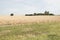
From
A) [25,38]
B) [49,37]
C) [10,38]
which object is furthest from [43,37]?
[10,38]

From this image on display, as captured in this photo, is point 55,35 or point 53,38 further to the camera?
Answer: point 55,35

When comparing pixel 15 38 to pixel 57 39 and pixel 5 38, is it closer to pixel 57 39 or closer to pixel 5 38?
pixel 5 38

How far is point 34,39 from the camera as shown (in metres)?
18.2

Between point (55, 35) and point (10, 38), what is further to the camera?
point (55, 35)

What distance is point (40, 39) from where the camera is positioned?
59.8 ft

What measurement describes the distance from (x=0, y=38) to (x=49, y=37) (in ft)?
18.0

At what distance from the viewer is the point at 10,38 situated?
18.3 m

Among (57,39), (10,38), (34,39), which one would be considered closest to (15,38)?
(10,38)

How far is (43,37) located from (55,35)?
1677 mm

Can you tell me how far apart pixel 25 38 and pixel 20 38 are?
1.85ft

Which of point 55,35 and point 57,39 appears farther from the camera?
point 55,35

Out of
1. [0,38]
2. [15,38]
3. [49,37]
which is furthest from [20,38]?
[49,37]

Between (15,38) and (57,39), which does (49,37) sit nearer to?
(57,39)

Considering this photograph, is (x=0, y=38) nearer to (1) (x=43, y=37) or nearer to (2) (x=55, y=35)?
(1) (x=43, y=37)
